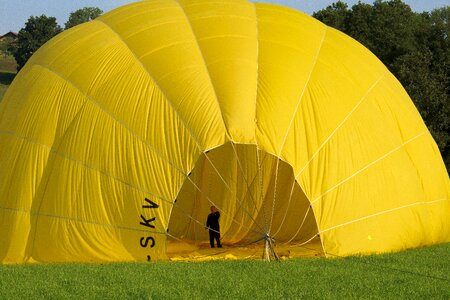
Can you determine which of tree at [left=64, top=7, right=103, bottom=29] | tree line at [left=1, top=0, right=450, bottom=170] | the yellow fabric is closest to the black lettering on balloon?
the yellow fabric

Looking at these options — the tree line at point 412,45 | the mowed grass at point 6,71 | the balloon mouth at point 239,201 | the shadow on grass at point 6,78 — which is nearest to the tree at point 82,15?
the mowed grass at point 6,71

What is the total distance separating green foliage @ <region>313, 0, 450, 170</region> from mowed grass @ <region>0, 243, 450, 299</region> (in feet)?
108

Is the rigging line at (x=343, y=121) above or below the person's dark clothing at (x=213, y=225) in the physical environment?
above

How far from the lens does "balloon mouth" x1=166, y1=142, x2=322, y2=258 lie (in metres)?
20.3

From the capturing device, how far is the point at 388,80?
63.2ft

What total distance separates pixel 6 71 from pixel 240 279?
92991mm

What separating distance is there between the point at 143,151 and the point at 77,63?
2490 mm

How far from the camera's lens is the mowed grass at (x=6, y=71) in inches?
3435

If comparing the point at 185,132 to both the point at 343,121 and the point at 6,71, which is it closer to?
the point at 343,121

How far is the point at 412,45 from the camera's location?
56.1 metres

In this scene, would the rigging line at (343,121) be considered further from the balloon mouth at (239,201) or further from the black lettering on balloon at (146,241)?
the balloon mouth at (239,201)

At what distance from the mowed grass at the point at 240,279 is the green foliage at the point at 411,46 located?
1290 inches

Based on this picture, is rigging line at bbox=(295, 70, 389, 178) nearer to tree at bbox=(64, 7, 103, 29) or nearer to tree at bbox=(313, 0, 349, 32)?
tree at bbox=(313, 0, 349, 32)

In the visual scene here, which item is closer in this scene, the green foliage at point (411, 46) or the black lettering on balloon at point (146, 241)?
the black lettering on balloon at point (146, 241)
